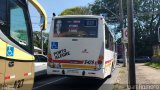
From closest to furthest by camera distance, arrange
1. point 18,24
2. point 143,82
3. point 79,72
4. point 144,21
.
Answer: point 18,24, point 79,72, point 143,82, point 144,21

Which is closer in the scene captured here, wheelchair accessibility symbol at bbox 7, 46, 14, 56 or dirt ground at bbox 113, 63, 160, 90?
wheelchair accessibility symbol at bbox 7, 46, 14, 56

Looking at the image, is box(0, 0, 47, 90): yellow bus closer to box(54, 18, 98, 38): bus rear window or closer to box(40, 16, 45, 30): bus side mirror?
box(40, 16, 45, 30): bus side mirror

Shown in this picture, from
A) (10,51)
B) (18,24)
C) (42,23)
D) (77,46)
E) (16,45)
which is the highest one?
(42,23)

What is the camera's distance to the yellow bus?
6.90 meters

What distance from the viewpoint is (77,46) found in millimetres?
16062

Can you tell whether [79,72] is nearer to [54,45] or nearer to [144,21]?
[54,45]

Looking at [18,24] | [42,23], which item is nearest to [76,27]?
[42,23]

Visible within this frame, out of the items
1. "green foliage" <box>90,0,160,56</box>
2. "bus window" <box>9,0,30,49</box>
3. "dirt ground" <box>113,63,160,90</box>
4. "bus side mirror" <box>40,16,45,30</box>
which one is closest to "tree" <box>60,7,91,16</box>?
"green foliage" <box>90,0,160,56</box>

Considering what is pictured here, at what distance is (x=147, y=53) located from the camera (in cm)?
8062

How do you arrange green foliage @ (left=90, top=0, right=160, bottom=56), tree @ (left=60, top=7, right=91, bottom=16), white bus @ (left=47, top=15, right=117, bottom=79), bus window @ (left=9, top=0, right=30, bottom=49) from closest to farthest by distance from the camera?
bus window @ (left=9, top=0, right=30, bottom=49), white bus @ (left=47, top=15, right=117, bottom=79), tree @ (left=60, top=7, right=91, bottom=16), green foliage @ (left=90, top=0, right=160, bottom=56)

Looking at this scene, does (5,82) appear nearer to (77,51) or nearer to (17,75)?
(17,75)

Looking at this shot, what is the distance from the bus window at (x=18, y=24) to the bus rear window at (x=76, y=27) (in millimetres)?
7700

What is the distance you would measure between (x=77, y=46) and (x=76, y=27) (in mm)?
846

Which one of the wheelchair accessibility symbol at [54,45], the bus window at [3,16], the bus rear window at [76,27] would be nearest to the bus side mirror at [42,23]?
the bus window at [3,16]
